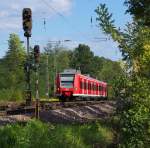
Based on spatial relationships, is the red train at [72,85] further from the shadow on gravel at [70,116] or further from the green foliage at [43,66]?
the shadow on gravel at [70,116]

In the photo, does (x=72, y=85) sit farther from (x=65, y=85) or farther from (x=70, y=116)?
(x=70, y=116)

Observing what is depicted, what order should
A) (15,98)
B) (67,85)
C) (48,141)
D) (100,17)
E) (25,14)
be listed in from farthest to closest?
1. (15,98)
2. (67,85)
3. (25,14)
4. (48,141)
5. (100,17)

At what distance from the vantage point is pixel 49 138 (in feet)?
41.9

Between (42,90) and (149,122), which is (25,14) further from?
(42,90)

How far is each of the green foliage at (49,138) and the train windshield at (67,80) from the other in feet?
126

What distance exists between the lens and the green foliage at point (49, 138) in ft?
38.9

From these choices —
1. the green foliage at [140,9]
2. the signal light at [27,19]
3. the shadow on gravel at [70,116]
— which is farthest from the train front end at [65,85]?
the green foliage at [140,9]

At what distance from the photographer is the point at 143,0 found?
11383 millimetres

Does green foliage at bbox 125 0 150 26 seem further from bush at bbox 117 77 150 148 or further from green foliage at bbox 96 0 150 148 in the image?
bush at bbox 117 77 150 148

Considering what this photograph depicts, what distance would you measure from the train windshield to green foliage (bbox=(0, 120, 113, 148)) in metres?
38.5

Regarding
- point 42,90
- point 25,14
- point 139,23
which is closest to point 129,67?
point 139,23

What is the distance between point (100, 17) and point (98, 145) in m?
4.94

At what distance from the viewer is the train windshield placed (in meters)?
55.1

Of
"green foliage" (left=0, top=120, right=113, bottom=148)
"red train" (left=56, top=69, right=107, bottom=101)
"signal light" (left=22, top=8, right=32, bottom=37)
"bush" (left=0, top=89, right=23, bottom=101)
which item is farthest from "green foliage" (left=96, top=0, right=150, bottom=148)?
"bush" (left=0, top=89, right=23, bottom=101)
